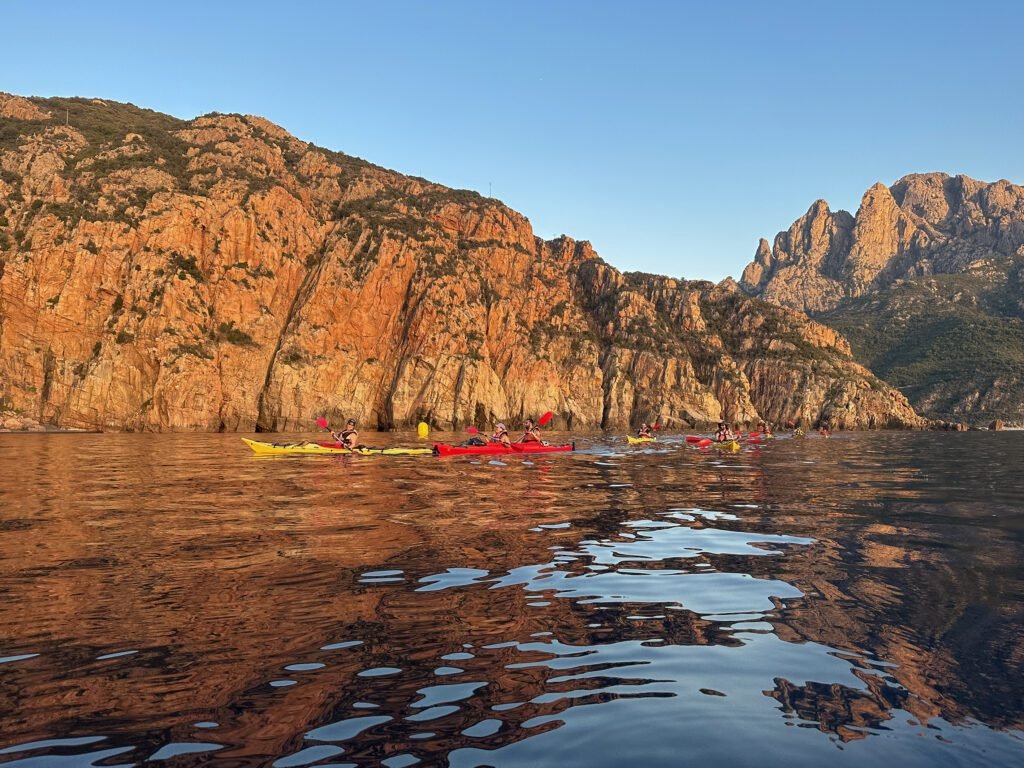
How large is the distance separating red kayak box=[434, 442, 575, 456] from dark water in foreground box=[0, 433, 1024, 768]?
1930cm

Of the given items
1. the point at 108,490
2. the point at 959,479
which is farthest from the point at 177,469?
the point at 959,479

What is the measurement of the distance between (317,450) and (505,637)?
2968cm

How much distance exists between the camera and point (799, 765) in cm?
420

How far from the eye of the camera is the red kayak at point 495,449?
3516 centimetres

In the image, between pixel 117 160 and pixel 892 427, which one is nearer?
pixel 117 160

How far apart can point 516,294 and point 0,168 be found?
234 ft

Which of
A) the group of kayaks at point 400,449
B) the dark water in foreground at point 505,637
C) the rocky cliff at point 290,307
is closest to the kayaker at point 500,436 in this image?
the group of kayaks at point 400,449

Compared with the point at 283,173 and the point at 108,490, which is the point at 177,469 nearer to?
the point at 108,490

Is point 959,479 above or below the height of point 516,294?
below

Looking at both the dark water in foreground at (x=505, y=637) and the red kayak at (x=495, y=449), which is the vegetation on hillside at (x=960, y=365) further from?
the dark water in foreground at (x=505, y=637)

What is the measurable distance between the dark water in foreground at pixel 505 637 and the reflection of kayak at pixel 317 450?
1756 cm

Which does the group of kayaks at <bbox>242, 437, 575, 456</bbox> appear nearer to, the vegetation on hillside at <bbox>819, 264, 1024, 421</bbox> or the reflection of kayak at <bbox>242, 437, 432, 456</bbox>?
the reflection of kayak at <bbox>242, 437, 432, 456</bbox>

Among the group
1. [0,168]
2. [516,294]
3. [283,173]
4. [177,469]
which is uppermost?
[283,173]

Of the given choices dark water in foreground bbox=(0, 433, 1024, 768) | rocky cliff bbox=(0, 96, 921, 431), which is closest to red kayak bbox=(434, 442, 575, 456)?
dark water in foreground bbox=(0, 433, 1024, 768)
